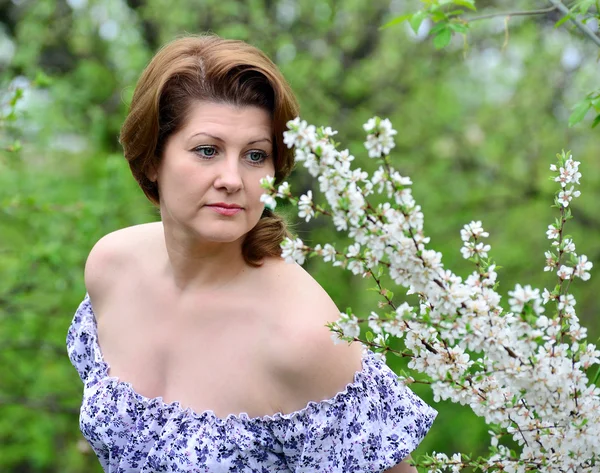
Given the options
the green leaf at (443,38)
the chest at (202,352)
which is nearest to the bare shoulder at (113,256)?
the chest at (202,352)

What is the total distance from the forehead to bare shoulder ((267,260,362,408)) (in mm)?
396

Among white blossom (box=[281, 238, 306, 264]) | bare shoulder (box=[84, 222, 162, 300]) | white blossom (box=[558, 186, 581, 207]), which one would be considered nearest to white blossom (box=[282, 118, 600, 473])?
white blossom (box=[281, 238, 306, 264])

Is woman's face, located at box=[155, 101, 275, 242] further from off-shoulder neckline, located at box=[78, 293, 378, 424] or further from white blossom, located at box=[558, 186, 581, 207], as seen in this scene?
white blossom, located at box=[558, 186, 581, 207]

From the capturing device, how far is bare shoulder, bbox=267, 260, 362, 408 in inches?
74.7

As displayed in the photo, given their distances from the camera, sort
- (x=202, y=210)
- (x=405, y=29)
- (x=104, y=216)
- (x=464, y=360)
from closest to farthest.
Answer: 1. (x=464, y=360)
2. (x=202, y=210)
3. (x=104, y=216)
4. (x=405, y=29)

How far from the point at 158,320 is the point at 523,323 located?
1.16 metres

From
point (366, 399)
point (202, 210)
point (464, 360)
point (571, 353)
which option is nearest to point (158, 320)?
point (202, 210)

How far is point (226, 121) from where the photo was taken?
191 centimetres

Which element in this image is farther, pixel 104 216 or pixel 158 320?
pixel 104 216

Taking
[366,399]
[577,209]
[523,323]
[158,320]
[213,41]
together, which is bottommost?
[523,323]

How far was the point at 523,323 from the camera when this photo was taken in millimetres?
1311

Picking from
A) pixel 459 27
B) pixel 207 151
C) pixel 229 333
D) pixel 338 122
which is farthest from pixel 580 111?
pixel 338 122

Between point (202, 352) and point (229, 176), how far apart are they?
477 mm

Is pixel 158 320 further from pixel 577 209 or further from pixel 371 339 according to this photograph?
pixel 577 209
